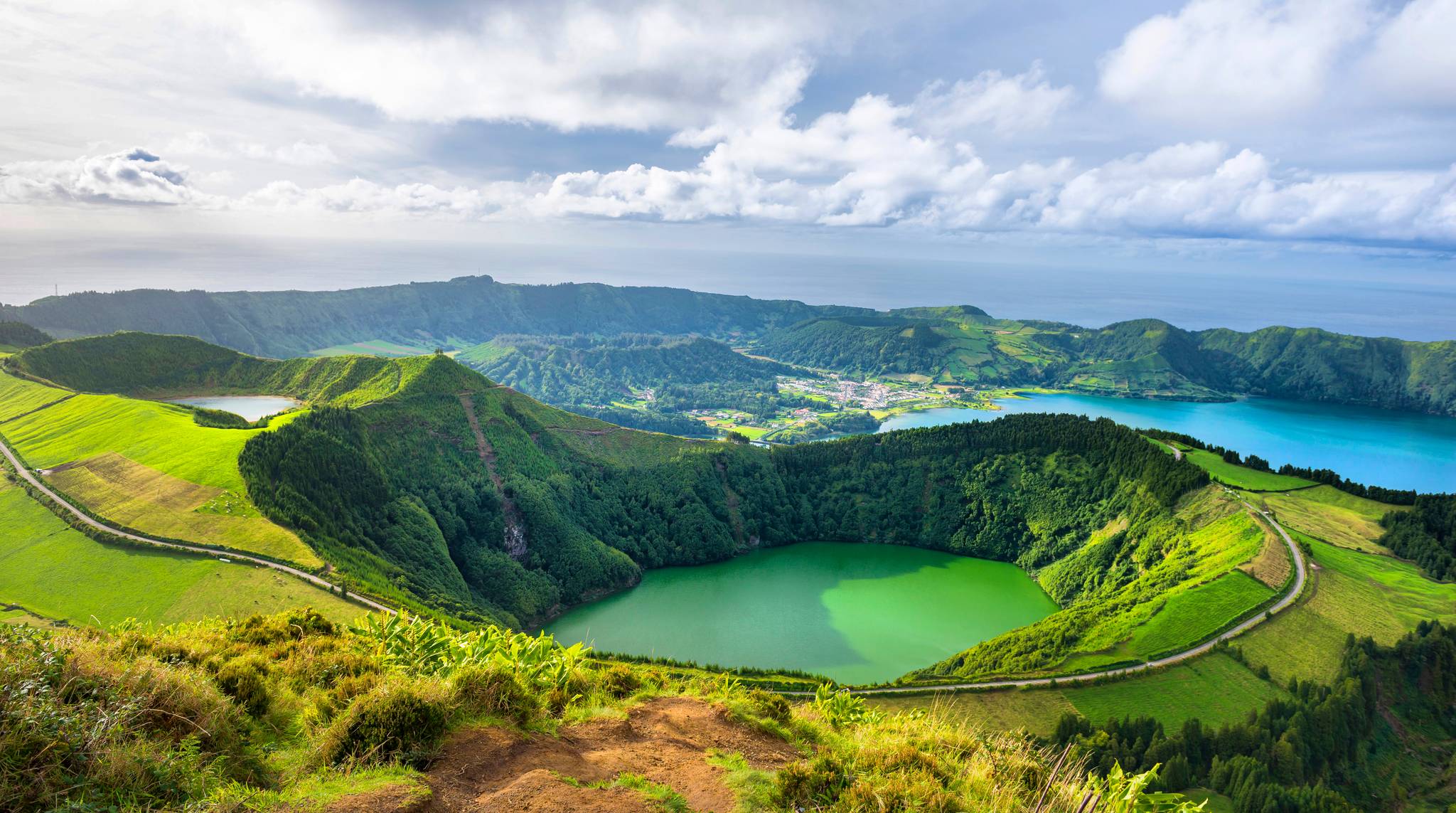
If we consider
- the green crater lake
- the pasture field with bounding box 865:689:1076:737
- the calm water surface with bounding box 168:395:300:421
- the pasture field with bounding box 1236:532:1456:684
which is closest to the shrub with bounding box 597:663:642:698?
the pasture field with bounding box 865:689:1076:737

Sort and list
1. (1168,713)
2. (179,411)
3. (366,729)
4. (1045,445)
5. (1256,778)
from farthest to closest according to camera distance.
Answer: (1045,445) → (179,411) → (1168,713) → (1256,778) → (366,729)

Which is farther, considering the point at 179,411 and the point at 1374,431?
the point at 1374,431

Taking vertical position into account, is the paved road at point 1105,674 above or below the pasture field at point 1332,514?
below

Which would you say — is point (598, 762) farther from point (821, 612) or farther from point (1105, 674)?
point (821, 612)

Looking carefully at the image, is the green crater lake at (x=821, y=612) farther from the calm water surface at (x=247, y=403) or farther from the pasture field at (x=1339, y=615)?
the calm water surface at (x=247, y=403)

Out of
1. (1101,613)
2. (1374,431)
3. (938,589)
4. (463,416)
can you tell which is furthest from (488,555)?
(1374,431)

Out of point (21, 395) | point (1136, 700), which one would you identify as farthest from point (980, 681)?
point (21, 395)

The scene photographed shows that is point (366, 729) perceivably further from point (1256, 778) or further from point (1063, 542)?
point (1063, 542)

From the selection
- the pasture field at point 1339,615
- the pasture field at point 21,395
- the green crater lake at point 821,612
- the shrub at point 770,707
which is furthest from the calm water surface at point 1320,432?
the pasture field at point 21,395
